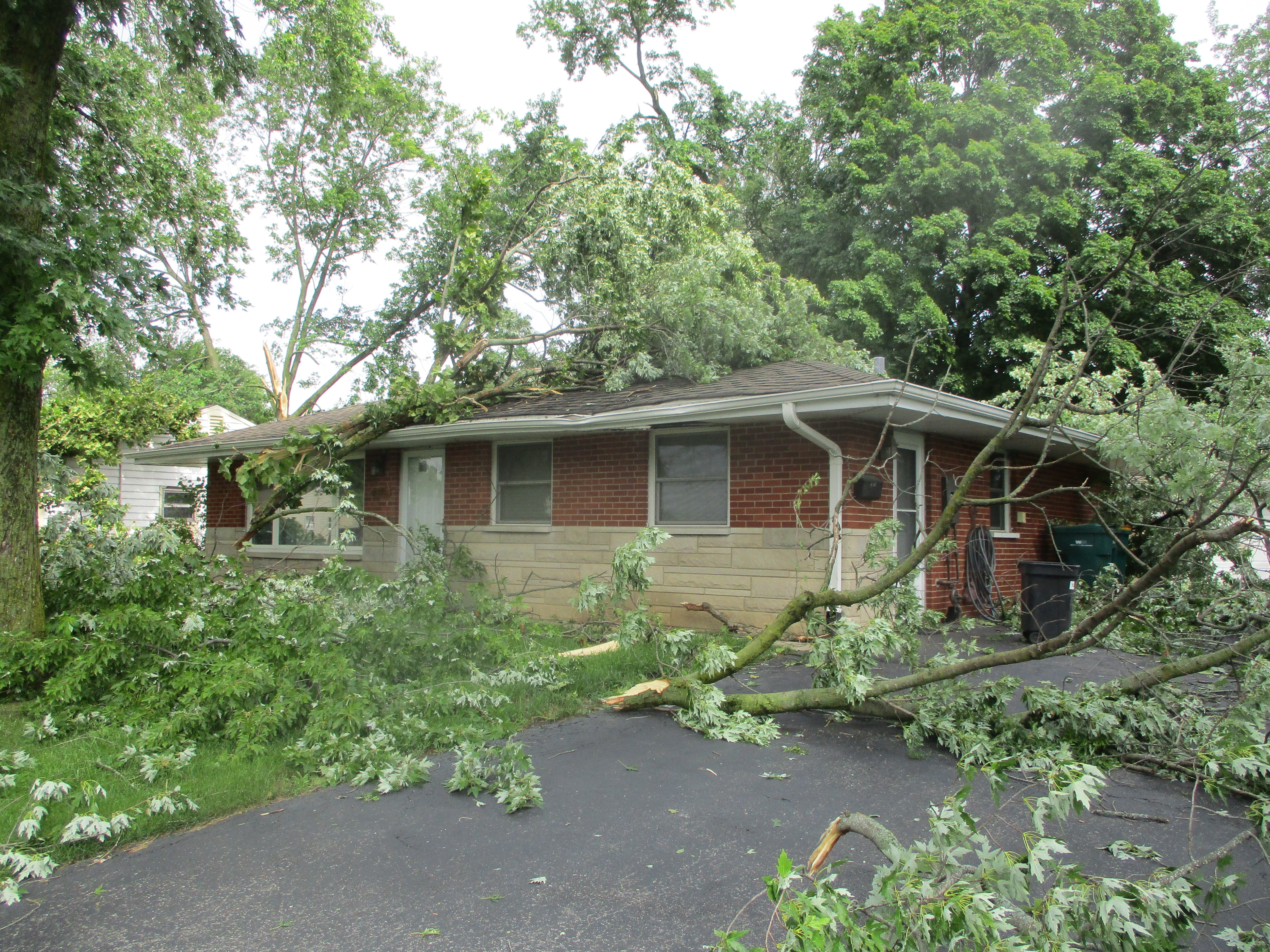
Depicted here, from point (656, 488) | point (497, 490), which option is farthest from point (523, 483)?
point (656, 488)

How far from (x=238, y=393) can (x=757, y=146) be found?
2580 centimetres

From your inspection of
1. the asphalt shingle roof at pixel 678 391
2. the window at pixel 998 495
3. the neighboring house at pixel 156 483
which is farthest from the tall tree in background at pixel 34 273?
the neighboring house at pixel 156 483

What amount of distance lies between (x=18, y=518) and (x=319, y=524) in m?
7.32

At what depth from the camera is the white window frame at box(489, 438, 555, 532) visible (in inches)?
444

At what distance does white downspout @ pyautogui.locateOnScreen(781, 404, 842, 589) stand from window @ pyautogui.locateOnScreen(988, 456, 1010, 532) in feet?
12.9

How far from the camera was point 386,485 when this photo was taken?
13062 mm

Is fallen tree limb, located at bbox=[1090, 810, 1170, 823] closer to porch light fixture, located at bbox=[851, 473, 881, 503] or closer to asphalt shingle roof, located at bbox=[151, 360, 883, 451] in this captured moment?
asphalt shingle roof, located at bbox=[151, 360, 883, 451]

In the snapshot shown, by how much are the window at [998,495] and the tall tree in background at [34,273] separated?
10370 millimetres

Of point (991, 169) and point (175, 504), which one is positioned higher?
point (991, 169)

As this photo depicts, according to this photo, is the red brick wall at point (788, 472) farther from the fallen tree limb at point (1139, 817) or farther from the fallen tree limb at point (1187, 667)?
the fallen tree limb at point (1139, 817)

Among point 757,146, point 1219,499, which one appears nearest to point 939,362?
point 757,146

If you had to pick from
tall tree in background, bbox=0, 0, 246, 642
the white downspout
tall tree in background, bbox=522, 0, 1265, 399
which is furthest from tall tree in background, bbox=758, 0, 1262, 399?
tall tree in background, bbox=0, 0, 246, 642

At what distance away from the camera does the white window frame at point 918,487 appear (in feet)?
32.8

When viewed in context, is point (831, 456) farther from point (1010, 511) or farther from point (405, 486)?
point (405, 486)
